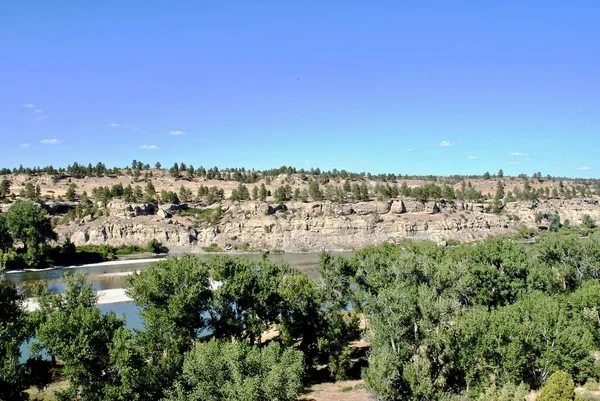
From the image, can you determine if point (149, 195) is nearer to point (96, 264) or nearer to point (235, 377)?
point (96, 264)

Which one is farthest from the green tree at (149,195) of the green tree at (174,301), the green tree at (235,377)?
the green tree at (235,377)

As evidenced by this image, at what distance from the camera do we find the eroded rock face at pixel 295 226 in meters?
102

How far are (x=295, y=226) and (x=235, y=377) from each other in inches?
3442

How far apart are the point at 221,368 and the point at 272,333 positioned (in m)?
20.5

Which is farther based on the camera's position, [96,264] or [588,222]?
[588,222]

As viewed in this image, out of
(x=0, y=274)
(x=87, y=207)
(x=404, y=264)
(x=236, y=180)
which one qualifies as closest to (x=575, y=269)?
(x=404, y=264)

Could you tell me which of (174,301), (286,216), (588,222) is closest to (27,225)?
(286,216)

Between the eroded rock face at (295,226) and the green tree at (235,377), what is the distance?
3161 inches

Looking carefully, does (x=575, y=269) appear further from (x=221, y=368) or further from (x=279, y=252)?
(x=279, y=252)

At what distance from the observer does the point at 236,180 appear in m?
145

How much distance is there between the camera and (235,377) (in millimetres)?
18469

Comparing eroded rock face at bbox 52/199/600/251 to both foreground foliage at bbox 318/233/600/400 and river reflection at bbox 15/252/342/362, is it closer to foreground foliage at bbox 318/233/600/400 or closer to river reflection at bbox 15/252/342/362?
river reflection at bbox 15/252/342/362

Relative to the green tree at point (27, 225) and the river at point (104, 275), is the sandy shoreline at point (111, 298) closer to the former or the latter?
the river at point (104, 275)

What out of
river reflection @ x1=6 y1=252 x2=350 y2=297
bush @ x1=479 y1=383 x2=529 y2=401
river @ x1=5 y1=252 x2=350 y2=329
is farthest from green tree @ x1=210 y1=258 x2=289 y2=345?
river reflection @ x1=6 y1=252 x2=350 y2=297
